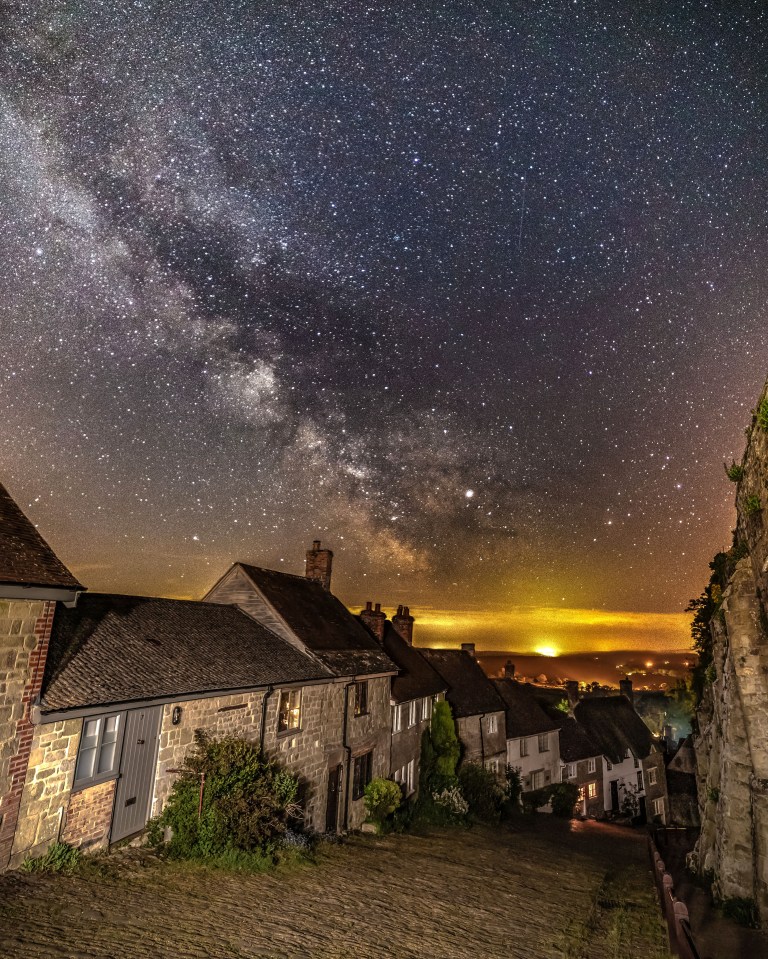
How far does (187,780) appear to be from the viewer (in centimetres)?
1205

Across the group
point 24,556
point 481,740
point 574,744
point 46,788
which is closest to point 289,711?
point 46,788

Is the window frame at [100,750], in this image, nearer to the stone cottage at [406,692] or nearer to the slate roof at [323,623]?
the slate roof at [323,623]

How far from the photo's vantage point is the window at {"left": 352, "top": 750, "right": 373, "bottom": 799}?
65.9ft

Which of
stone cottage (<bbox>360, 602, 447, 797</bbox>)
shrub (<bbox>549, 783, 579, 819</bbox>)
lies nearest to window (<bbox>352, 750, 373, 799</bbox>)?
stone cottage (<bbox>360, 602, 447, 797</bbox>)

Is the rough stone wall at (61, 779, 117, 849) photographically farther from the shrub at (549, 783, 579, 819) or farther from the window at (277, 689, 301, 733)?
the shrub at (549, 783, 579, 819)

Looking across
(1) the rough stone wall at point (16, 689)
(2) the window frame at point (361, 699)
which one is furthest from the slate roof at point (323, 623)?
(1) the rough stone wall at point (16, 689)

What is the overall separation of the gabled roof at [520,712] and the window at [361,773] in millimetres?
14145

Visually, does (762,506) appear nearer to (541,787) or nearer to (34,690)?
(34,690)

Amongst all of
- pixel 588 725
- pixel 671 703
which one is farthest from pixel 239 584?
pixel 671 703

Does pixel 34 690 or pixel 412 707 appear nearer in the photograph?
pixel 34 690

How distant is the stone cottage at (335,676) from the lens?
61.6ft

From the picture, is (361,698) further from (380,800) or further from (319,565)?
(319,565)

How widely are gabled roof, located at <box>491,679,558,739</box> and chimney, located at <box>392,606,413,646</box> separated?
822cm

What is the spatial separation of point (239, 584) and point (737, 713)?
16947 mm
